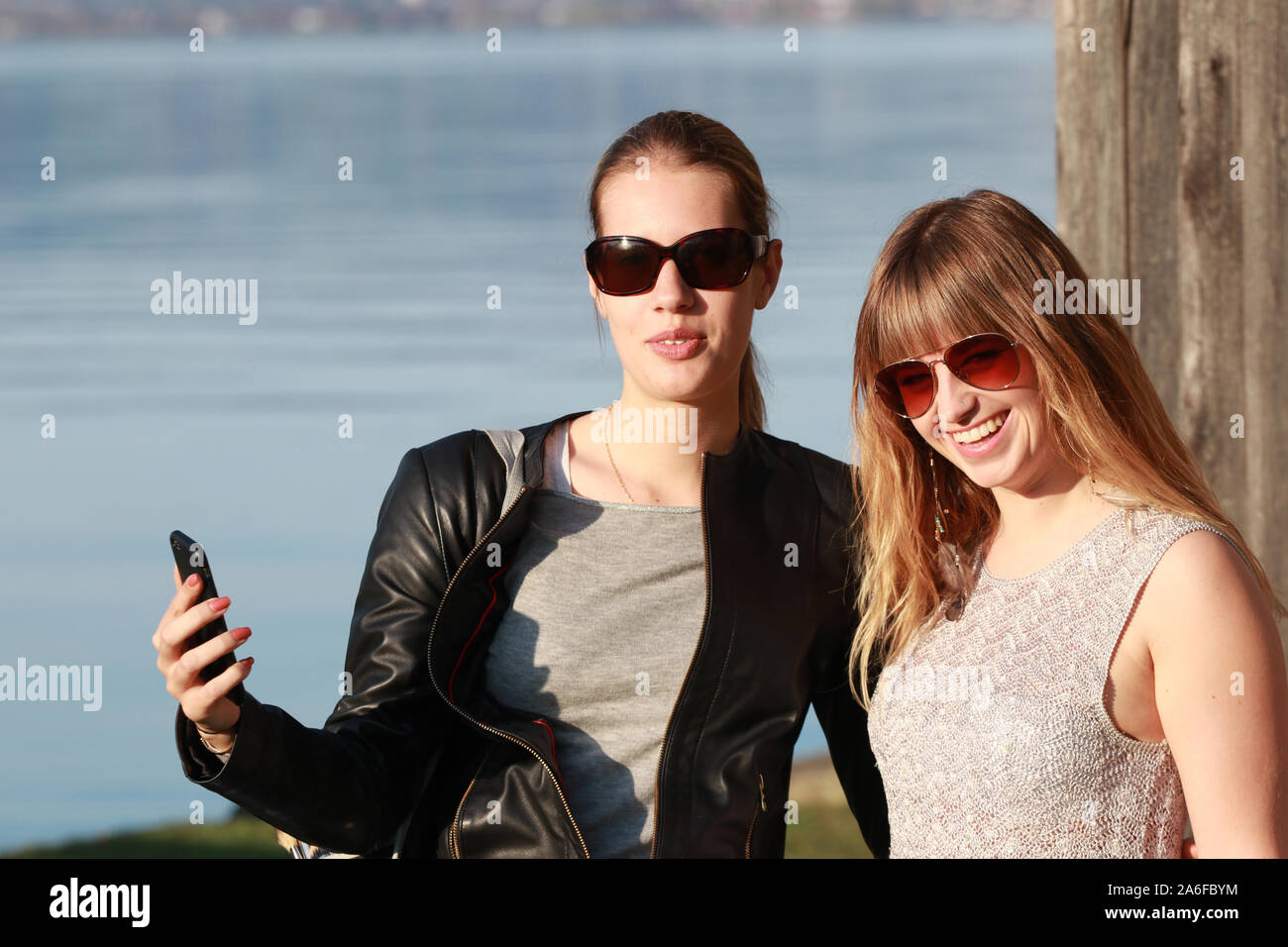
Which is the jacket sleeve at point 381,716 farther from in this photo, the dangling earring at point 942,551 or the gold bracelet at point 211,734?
the dangling earring at point 942,551

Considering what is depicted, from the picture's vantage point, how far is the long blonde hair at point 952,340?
101 inches

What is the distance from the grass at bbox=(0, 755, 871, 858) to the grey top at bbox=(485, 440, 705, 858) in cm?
363

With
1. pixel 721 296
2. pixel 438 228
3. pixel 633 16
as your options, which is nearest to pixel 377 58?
pixel 633 16

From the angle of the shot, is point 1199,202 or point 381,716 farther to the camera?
point 1199,202

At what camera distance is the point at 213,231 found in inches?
848

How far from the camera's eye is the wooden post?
3.77m

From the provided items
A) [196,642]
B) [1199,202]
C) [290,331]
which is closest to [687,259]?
[196,642]

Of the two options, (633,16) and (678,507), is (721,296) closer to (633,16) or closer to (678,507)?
(678,507)

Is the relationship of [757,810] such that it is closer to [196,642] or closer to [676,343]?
[676,343]

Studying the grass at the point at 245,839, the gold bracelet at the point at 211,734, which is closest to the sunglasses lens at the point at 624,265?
the gold bracelet at the point at 211,734

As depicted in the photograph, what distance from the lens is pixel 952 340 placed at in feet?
8.55

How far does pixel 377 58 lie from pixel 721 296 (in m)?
66.9

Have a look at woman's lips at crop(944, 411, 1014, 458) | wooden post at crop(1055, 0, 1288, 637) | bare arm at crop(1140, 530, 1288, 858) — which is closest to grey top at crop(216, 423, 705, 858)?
woman's lips at crop(944, 411, 1014, 458)

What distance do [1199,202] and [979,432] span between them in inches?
65.6
